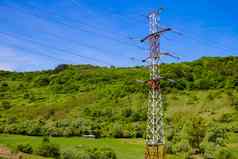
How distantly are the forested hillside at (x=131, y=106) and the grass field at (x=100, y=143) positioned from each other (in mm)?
6541

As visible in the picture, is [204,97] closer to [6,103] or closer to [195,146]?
[195,146]

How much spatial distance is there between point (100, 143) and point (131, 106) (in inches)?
1644

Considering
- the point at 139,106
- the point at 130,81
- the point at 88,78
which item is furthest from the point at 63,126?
the point at 88,78

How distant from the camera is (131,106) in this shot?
146500mm

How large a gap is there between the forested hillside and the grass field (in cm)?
654

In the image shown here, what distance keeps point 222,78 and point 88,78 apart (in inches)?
2171

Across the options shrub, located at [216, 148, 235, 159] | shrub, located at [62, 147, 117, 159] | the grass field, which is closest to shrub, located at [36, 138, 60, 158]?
the grass field

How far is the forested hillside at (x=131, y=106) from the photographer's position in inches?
4264

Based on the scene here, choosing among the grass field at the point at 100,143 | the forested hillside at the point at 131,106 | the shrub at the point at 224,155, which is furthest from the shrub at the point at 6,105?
the shrub at the point at 224,155

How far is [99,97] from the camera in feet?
536

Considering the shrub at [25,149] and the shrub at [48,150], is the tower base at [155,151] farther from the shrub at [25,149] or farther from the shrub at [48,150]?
the shrub at [25,149]

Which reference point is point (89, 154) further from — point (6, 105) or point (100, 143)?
point (6, 105)

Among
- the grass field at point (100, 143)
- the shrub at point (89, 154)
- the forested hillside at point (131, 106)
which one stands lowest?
the shrub at point (89, 154)

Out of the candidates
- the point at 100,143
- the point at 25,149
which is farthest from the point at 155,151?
the point at 100,143
